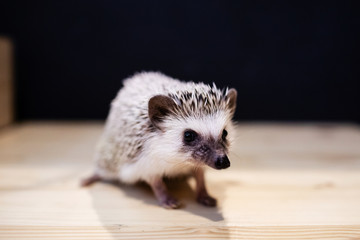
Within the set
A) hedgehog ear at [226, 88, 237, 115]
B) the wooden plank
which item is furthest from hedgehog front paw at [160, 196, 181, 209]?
the wooden plank

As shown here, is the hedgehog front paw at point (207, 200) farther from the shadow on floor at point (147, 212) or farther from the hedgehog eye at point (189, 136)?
the hedgehog eye at point (189, 136)

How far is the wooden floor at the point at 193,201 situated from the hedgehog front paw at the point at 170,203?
36 millimetres

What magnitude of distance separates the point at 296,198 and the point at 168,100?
821 millimetres

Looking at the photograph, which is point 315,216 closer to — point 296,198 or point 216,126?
point 296,198

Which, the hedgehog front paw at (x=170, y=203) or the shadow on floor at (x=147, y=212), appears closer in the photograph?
the shadow on floor at (x=147, y=212)

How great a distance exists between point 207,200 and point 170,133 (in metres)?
0.39

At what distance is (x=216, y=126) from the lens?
5.08 ft

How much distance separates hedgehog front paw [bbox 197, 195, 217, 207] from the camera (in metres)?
1.71

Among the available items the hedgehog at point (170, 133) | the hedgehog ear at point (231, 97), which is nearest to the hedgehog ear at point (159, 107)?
the hedgehog at point (170, 133)

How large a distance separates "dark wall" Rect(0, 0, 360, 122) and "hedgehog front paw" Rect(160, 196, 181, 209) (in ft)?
6.87

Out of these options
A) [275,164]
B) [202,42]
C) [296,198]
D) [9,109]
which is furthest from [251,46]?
[9,109]

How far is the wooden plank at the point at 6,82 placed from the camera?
340 cm

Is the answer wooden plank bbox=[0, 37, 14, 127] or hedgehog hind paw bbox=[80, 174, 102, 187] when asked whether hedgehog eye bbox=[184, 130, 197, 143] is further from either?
wooden plank bbox=[0, 37, 14, 127]

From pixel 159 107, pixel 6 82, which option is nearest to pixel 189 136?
pixel 159 107
